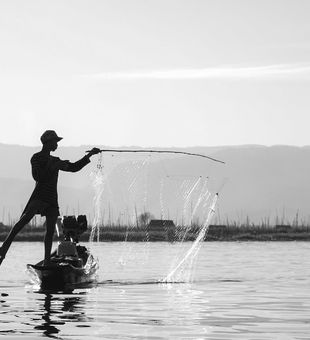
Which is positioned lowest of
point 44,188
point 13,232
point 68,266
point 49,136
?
point 68,266

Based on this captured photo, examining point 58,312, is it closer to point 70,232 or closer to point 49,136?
point 49,136

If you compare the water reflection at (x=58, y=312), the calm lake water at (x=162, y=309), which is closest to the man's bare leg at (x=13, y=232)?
the calm lake water at (x=162, y=309)

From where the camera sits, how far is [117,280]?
97.6ft

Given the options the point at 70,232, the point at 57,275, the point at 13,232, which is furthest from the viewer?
the point at 70,232

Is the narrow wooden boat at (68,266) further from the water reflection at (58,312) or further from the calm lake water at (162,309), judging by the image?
the water reflection at (58,312)

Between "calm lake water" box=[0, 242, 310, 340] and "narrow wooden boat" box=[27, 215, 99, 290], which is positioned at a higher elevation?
"narrow wooden boat" box=[27, 215, 99, 290]

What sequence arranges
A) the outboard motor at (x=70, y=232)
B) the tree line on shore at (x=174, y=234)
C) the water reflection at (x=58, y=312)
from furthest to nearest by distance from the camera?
1. the tree line on shore at (x=174, y=234)
2. the outboard motor at (x=70, y=232)
3. the water reflection at (x=58, y=312)

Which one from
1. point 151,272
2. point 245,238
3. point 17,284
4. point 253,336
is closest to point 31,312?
point 253,336

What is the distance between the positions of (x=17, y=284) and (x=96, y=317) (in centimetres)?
977

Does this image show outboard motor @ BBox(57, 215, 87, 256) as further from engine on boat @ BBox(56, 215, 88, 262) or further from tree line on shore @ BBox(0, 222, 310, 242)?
tree line on shore @ BBox(0, 222, 310, 242)

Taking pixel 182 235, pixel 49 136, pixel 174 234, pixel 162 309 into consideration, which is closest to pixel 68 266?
pixel 49 136

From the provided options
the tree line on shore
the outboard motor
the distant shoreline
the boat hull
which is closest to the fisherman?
the boat hull

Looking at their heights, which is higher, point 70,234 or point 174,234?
point 174,234

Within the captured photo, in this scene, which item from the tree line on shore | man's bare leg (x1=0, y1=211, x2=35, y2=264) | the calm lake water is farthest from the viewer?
the tree line on shore
